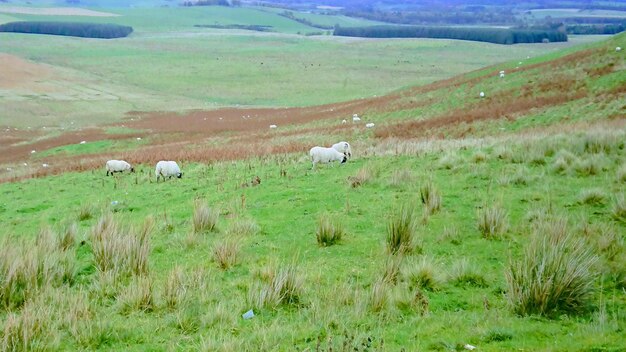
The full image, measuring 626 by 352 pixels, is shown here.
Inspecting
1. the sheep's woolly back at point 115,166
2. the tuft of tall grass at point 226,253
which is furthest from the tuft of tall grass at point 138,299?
the sheep's woolly back at point 115,166

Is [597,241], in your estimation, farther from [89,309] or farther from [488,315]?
[89,309]

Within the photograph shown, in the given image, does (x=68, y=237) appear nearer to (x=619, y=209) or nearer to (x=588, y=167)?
(x=619, y=209)

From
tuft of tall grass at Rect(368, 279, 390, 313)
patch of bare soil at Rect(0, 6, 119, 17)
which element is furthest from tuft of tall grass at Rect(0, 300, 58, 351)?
patch of bare soil at Rect(0, 6, 119, 17)

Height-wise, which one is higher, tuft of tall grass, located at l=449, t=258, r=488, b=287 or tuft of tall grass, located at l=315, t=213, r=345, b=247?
tuft of tall grass, located at l=449, t=258, r=488, b=287

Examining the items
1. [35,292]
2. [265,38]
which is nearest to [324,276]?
[35,292]

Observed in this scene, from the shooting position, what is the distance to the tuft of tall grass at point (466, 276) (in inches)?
293

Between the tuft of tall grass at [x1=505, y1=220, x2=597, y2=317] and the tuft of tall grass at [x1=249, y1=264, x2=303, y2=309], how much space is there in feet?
7.75

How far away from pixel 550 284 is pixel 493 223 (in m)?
3.17

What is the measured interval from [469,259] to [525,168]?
595 centimetres

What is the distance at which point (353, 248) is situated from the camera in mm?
9141

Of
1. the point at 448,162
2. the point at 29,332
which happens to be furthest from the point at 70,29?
the point at 29,332

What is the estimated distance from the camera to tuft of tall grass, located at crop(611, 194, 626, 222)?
9.75 metres

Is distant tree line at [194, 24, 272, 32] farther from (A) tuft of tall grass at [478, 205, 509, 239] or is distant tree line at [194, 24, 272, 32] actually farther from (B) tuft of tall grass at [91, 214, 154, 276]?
(B) tuft of tall grass at [91, 214, 154, 276]

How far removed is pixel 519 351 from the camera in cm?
538
